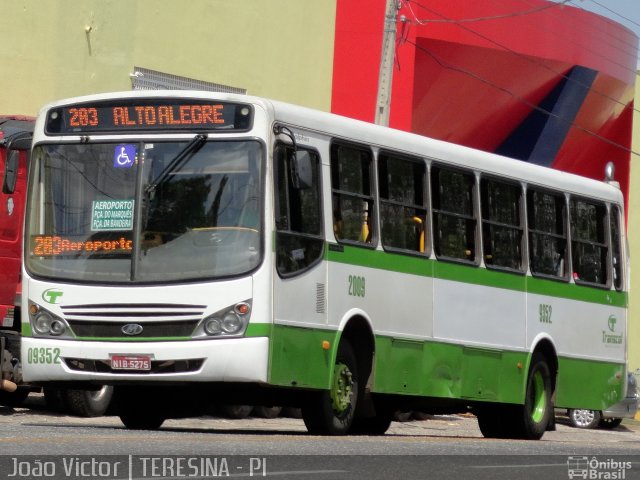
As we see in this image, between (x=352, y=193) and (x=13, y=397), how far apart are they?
296 inches

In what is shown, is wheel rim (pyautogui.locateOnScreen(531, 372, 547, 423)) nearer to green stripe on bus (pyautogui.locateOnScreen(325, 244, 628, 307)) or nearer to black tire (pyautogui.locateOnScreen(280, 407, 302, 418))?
green stripe on bus (pyautogui.locateOnScreen(325, 244, 628, 307))

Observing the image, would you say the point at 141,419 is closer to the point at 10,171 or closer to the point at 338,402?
the point at 338,402

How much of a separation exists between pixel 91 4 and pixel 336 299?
1205cm

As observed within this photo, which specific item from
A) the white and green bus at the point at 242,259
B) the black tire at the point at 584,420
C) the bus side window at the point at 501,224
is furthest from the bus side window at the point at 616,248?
the black tire at the point at 584,420

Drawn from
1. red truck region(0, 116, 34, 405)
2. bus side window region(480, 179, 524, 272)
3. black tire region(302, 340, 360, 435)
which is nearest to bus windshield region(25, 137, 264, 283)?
black tire region(302, 340, 360, 435)

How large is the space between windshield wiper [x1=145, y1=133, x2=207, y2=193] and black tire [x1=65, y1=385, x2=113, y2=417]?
6.12 meters

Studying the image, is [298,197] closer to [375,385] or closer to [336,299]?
[336,299]

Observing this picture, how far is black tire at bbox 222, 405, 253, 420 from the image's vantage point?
22.7m

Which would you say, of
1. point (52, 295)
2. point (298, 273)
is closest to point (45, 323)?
point (52, 295)

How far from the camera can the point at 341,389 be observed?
15.3 meters

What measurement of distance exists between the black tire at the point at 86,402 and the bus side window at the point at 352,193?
223 inches

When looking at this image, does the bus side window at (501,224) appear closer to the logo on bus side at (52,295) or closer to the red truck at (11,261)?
the red truck at (11,261)

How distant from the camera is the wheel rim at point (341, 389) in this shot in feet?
49.9

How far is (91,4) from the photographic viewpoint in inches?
1016
